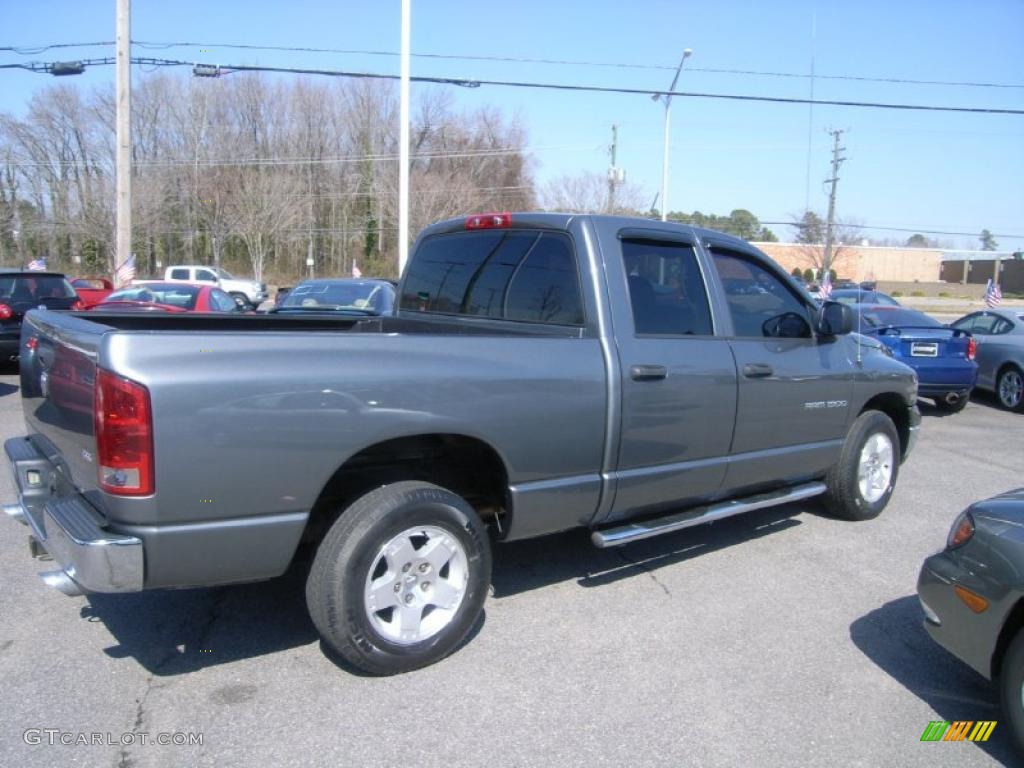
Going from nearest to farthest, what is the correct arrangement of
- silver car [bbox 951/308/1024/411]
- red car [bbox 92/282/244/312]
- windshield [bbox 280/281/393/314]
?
windshield [bbox 280/281/393/314] < silver car [bbox 951/308/1024/411] < red car [bbox 92/282/244/312]

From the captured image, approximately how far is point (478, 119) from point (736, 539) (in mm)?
54214

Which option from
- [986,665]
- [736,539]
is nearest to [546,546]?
[736,539]

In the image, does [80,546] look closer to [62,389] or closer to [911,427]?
[62,389]

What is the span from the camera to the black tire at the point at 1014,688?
2951mm

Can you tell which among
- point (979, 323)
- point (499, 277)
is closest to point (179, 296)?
point (499, 277)

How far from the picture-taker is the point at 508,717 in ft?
10.5

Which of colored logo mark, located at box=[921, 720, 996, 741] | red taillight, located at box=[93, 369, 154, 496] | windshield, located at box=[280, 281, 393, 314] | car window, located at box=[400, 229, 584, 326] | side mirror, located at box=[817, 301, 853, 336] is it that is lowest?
colored logo mark, located at box=[921, 720, 996, 741]

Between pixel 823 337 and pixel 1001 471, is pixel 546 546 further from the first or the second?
pixel 1001 471

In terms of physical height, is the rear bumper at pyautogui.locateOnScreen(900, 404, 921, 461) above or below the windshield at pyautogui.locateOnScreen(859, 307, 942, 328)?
below

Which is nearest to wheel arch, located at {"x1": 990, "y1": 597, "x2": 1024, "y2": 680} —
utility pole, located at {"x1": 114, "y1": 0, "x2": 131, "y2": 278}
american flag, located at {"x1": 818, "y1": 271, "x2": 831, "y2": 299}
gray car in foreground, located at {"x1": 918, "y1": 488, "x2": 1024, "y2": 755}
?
gray car in foreground, located at {"x1": 918, "y1": 488, "x2": 1024, "y2": 755}

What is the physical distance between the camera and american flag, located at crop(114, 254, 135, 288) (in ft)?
62.0

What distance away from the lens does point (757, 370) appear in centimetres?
471

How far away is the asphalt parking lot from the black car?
8.52 metres

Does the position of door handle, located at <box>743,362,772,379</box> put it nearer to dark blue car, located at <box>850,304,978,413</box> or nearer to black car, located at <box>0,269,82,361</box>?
dark blue car, located at <box>850,304,978,413</box>
